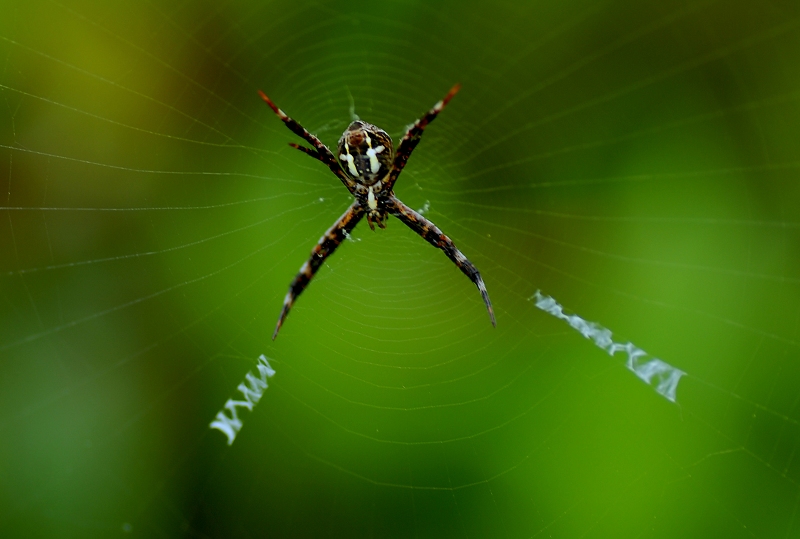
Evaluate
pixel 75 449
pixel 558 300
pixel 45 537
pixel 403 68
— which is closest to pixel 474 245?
pixel 558 300

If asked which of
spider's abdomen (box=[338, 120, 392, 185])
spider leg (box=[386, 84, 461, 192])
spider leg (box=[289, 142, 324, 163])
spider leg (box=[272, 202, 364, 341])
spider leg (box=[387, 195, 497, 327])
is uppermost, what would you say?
spider leg (box=[386, 84, 461, 192])

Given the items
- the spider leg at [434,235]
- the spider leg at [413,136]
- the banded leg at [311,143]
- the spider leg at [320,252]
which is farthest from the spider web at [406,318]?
the spider leg at [413,136]

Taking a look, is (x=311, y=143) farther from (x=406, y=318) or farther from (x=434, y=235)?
(x=406, y=318)

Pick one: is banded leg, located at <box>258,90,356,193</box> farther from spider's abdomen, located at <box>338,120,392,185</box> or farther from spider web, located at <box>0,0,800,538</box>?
spider web, located at <box>0,0,800,538</box>

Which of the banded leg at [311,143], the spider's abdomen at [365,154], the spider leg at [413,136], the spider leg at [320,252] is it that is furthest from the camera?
the spider's abdomen at [365,154]

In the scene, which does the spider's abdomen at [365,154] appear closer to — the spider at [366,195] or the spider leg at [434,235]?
the spider at [366,195]

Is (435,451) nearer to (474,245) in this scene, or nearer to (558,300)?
(558,300)

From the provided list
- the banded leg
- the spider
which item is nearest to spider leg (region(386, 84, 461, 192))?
the spider

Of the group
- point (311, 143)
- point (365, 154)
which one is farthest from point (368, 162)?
point (311, 143)
